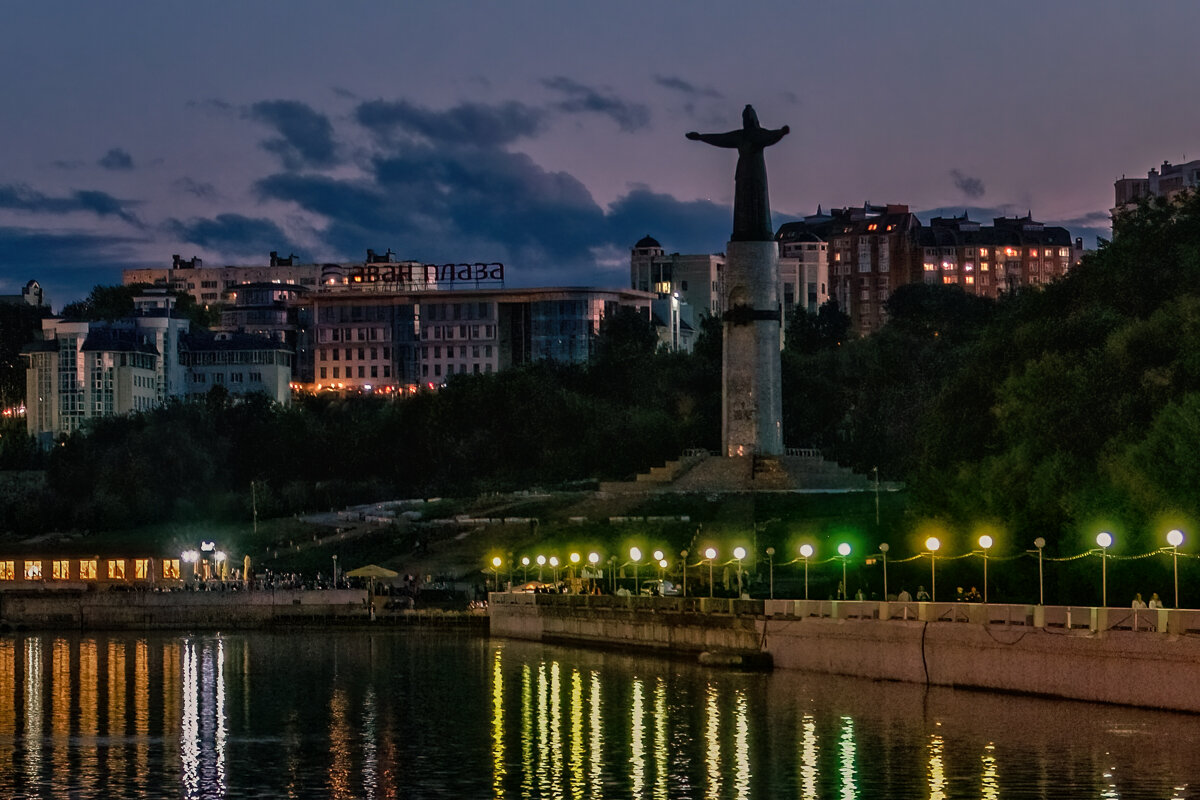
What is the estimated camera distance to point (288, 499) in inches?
5871

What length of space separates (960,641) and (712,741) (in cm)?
835

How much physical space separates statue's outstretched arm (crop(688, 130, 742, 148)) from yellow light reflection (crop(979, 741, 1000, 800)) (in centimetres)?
6490

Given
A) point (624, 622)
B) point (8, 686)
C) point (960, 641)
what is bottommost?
point (8, 686)

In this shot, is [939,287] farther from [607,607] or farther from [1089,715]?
[1089,715]

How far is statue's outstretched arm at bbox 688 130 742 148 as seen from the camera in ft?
357

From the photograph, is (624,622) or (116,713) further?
(624,622)

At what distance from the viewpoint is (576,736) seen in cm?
5269

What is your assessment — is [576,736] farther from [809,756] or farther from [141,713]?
[141,713]

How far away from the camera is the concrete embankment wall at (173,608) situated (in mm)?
99312

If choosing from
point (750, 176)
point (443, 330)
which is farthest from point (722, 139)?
point (443, 330)

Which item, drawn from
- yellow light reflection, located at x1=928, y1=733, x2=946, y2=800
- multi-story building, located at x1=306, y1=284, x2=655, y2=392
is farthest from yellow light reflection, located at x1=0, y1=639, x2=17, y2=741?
multi-story building, located at x1=306, y1=284, x2=655, y2=392

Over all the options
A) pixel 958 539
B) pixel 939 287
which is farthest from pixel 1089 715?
pixel 939 287

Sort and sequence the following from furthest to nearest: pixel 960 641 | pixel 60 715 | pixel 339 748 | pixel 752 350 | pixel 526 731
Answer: pixel 752 350 < pixel 60 715 < pixel 960 641 < pixel 526 731 < pixel 339 748

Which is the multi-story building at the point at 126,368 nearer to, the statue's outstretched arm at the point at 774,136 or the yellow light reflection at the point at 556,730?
the statue's outstretched arm at the point at 774,136
